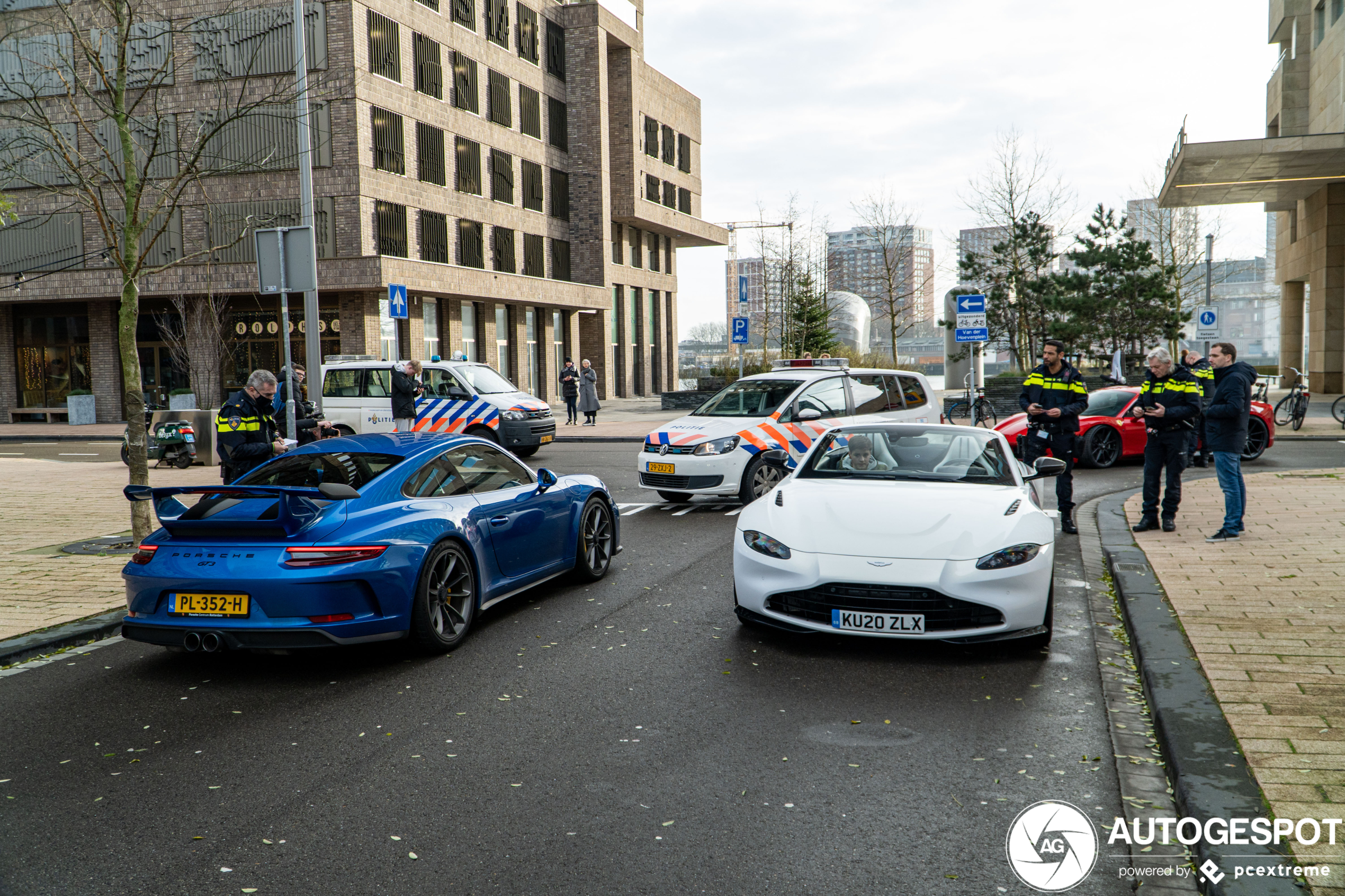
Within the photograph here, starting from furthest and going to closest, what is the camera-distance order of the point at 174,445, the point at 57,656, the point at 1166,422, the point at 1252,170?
1. the point at 1252,170
2. the point at 174,445
3. the point at 1166,422
4. the point at 57,656

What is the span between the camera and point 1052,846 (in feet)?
11.9

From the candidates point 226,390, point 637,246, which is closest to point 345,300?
point 226,390

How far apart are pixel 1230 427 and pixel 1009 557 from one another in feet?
15.2

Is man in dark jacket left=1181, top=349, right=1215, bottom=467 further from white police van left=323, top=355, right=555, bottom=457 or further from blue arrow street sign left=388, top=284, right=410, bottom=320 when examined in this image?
blue arrow street sign left=388, top=284, right=410, bottom=320

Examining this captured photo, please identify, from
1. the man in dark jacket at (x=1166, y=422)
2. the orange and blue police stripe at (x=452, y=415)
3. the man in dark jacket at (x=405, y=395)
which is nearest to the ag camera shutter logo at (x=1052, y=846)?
the man in dark jacket at (x=1166, y=422)

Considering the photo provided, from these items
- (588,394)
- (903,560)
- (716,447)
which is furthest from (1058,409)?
(588,394)

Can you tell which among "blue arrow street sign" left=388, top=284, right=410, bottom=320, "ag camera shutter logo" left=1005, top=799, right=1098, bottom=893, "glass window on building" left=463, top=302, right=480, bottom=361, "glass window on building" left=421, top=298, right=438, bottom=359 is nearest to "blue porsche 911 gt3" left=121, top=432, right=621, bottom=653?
"ag camera shutter logo" left=1005, top=799, right=1098, bottom=893

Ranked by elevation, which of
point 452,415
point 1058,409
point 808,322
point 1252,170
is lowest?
point 452,415

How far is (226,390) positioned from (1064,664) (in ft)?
110

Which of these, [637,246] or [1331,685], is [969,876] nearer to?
[1331,685]

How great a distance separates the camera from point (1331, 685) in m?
5.02

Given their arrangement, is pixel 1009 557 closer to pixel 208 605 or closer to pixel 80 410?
pixel 208 605

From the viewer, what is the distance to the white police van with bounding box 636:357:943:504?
12.1m

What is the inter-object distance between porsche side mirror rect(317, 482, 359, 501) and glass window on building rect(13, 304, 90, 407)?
36.3 metres
